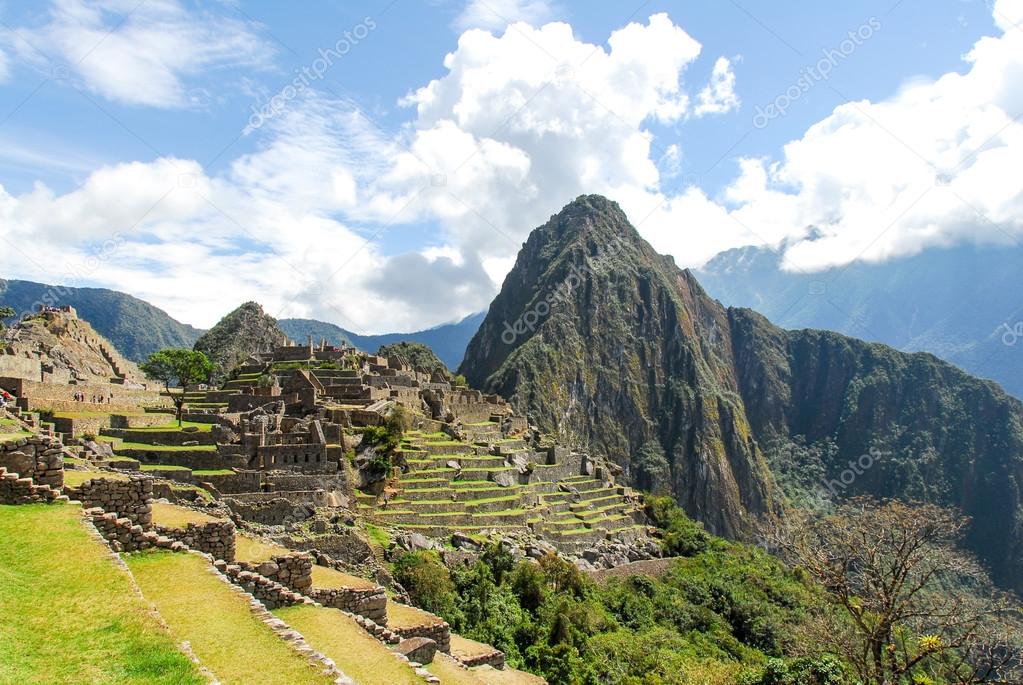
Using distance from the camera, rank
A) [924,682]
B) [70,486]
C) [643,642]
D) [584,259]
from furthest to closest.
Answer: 1. [584,259]
2. [643,642]
3. [924,682]
4. [70,486]

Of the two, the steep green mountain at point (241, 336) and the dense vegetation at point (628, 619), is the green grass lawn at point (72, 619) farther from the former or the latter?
the steep green mountain at point (241, 336)

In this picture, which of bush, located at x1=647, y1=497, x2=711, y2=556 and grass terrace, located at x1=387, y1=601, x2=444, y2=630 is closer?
grass terrace, located at x1=387, y1=601, x2=444, y2=630

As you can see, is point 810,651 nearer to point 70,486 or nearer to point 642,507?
point 70,486

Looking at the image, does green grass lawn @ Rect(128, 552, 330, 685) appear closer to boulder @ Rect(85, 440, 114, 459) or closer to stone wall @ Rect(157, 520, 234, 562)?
stone wall @ Rect(157, 520, 234, 562)

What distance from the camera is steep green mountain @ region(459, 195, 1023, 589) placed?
518 ft

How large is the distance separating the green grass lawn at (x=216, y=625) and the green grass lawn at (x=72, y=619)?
1.88 ft

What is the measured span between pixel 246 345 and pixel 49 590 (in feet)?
250

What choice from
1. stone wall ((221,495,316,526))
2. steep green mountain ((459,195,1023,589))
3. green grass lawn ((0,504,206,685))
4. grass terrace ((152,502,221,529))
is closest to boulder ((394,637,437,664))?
grass terrace ((152,502,221,529))

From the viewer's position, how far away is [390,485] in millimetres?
32312

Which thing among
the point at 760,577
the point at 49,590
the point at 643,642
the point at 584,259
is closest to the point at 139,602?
the point at 49,590

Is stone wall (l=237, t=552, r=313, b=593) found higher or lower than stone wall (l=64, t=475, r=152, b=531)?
lower

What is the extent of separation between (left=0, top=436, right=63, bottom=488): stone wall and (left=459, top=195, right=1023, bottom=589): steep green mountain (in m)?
131

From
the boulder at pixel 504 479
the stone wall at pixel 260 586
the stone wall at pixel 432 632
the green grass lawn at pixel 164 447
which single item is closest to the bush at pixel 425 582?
the green grass lawn at pixel 164 447

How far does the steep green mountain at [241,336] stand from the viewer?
251ft
